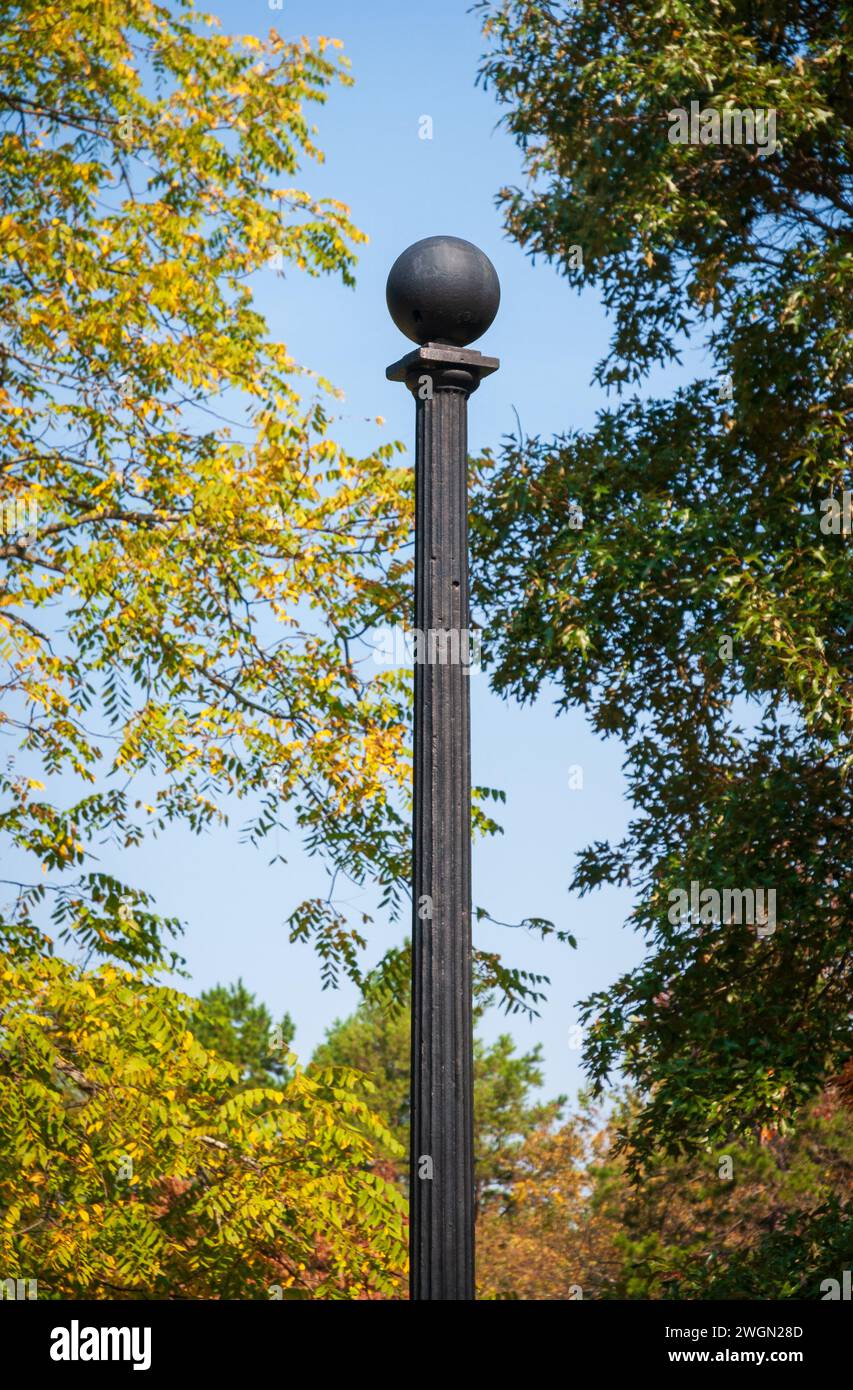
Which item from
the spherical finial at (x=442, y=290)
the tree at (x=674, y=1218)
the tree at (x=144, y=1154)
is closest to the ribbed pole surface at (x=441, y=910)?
the spherical finial at (x=442, y=290)

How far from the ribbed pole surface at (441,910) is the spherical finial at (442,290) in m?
0.33

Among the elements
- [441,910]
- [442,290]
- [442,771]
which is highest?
[442,290]

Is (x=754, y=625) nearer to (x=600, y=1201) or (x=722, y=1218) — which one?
(x=722, y=1218)

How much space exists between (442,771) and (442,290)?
1.28m

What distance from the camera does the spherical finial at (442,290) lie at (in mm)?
3809

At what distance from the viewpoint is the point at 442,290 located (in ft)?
12.5

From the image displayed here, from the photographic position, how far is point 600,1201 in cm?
2275

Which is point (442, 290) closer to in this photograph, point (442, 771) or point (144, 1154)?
point (442, 771)

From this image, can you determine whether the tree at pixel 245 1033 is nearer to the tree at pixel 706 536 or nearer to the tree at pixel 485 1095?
the tree at pixel 485 1095

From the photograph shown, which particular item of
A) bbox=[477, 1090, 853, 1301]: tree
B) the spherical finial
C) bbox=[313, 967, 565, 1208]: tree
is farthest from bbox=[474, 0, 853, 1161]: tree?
bbox=[313, 967, 565, 1208]: tree

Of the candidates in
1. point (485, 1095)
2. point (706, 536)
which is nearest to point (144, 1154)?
point (706, 536)
